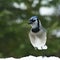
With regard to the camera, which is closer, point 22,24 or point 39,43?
point 39,43

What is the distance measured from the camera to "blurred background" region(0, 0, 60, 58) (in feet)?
12.6

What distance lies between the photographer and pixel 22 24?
3838 millimetres

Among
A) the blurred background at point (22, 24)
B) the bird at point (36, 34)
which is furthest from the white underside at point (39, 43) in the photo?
the blurred background at point (22, 24)

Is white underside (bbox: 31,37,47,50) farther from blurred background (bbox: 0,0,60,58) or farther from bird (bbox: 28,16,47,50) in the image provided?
blurred background (bbox: 0,0,60,58)

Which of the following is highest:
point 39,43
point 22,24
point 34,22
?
point 34,22

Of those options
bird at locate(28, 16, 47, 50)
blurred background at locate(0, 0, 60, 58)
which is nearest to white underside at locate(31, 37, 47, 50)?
bird at locate(28, 16, 47, 50)

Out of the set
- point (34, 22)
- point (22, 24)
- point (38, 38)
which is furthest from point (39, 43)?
point (22, 24)

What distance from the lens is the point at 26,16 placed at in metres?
3.96

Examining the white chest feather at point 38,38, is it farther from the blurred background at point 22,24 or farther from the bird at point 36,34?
the blurred background at point 22,24

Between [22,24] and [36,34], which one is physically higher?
[36,34]

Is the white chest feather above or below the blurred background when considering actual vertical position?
above

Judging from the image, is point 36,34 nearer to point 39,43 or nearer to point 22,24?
point 39,43

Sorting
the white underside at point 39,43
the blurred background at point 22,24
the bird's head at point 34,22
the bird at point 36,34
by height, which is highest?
the bird's head at point 34,22

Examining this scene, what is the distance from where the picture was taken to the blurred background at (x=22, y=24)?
12.6 feet
